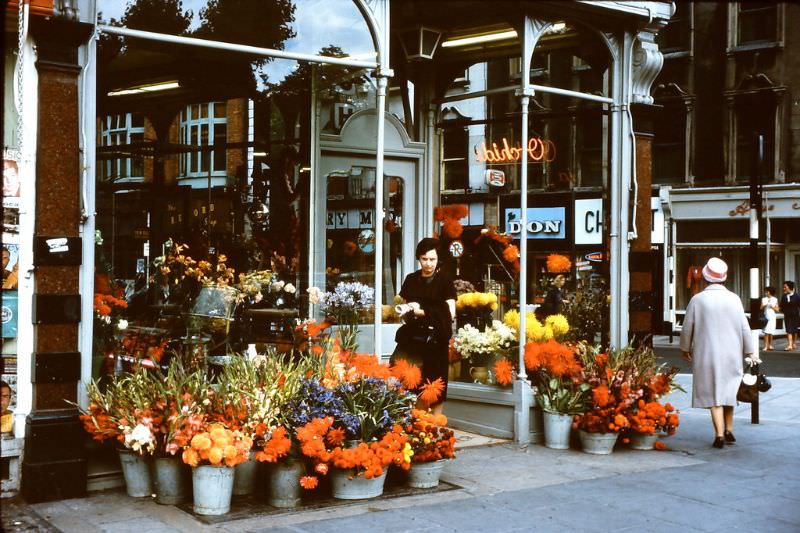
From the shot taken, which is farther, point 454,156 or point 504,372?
point 454,156

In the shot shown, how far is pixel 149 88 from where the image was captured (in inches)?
337

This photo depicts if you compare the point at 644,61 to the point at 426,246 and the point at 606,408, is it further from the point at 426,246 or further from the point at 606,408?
the point at 606,408

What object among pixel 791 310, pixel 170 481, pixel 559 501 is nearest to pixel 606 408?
pixel 559 501

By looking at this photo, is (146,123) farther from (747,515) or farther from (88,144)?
(747,515)

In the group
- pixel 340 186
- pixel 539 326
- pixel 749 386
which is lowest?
pixel 749 386

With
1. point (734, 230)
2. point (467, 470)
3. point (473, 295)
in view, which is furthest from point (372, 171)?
point (734, 230)

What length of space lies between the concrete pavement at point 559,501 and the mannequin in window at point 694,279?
18642 millimetres

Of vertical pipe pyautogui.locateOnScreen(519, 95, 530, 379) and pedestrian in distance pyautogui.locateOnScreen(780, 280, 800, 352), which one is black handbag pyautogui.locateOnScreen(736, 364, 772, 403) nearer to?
vertical pipe pyautogui.locateOnScreen(519, 95, 530, 379)

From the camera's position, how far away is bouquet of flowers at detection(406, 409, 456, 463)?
6.71 m

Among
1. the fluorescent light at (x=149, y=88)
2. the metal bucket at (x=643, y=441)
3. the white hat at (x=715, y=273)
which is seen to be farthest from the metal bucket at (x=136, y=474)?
the white hat at (x=715, y=273)

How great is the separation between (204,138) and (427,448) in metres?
4.29

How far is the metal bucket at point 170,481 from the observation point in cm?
615

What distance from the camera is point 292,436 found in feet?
20.7

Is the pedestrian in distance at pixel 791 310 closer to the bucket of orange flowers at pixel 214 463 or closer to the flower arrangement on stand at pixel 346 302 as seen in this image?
the flower arrangement on stand at pixel 346 302
